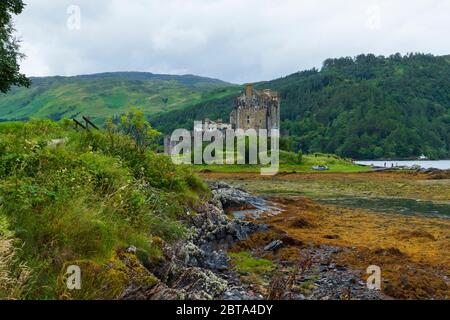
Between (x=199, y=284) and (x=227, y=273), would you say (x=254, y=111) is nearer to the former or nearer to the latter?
(x=227, y=273)

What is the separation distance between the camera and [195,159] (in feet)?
363

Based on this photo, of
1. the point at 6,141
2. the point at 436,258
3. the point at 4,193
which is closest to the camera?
the point at 4,193

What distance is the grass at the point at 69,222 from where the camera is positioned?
8.13 meters

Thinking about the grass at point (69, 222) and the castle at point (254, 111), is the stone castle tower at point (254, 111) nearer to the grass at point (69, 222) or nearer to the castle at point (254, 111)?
the castle at point (254, 111)

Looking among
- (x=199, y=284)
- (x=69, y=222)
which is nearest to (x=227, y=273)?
(x=199, y=284)

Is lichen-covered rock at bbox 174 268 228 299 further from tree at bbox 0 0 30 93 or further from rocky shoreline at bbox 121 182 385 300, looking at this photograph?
tree at bbox 0 0 30 93

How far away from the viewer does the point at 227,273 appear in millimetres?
14695

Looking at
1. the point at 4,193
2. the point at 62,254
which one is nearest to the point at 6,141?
the point at 4,193

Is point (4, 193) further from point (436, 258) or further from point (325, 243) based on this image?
point (436, 258)

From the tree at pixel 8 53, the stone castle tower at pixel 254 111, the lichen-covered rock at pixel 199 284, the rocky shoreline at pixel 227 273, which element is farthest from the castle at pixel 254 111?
the lichen-covered rock at pixel 199 284

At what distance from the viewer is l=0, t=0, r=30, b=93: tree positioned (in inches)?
1131

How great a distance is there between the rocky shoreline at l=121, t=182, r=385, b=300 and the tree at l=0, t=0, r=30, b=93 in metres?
15.9

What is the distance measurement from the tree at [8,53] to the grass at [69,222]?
1703 cm

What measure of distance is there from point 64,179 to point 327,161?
109561 mm
